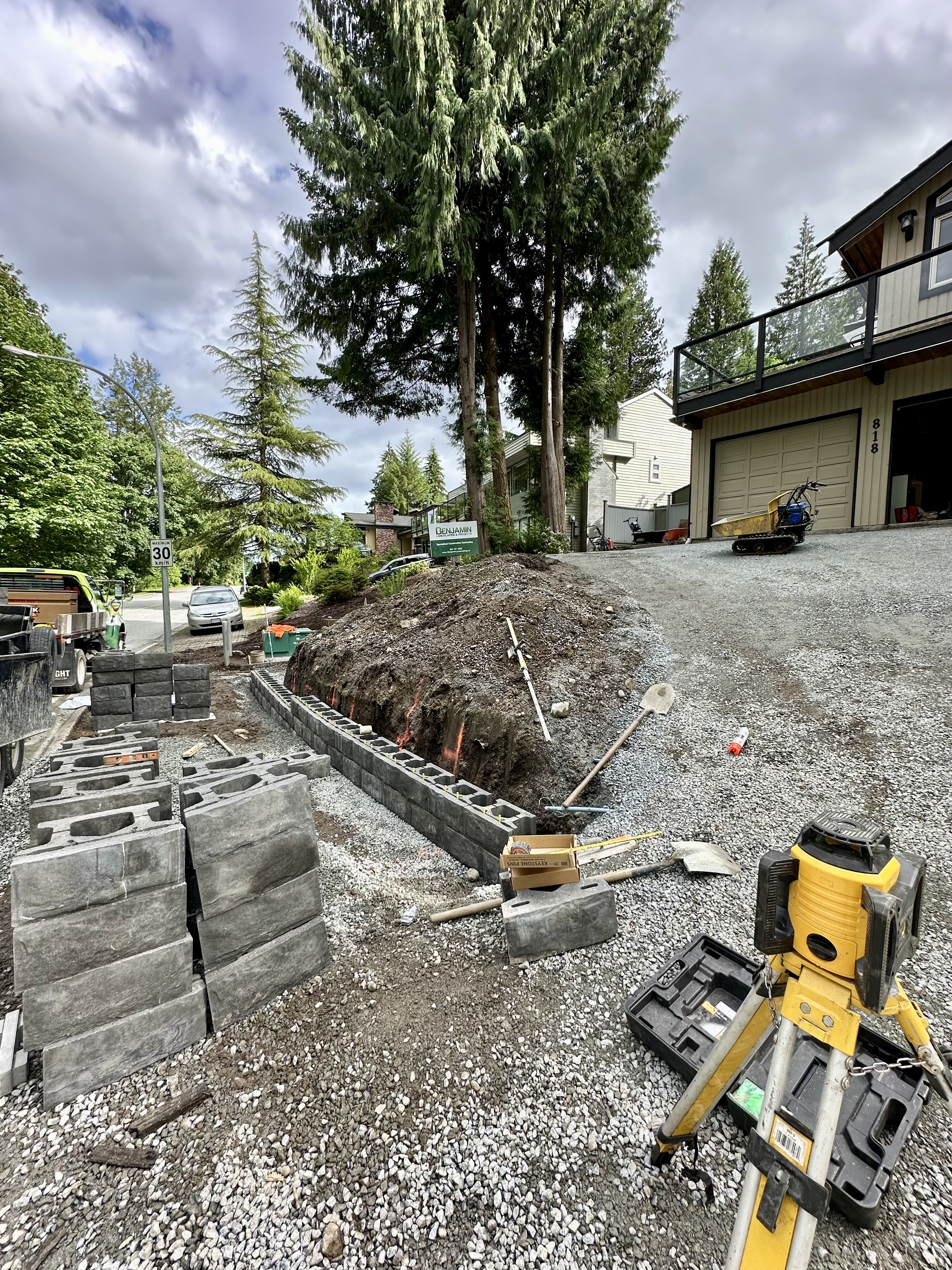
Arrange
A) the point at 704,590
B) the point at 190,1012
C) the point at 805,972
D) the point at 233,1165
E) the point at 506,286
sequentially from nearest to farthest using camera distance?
the point at 805,972, the point at 233,1165, the point at 190,1012, the point at 704,590, the point at 506,286

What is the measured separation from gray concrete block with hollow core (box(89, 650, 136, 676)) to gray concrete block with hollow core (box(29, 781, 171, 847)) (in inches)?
243

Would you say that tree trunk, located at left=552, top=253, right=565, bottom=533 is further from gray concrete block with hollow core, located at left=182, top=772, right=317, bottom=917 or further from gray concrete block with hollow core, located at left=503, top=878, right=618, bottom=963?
gray concrete block with hollow core, located at left=182, top=772, right=317, bottom=917

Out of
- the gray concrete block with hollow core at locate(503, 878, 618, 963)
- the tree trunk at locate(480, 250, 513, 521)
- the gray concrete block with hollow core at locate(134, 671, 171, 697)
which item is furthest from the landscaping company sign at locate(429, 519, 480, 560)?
the gray concrete block with hollow core at locate(503, 878, 618, 963)

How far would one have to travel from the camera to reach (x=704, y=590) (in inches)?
332

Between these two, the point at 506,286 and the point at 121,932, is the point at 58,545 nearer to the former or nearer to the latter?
the point at 506,286

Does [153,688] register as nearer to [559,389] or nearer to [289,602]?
[289,602]

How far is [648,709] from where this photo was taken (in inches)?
196

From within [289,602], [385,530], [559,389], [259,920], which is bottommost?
[259,920]

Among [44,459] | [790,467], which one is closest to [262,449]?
[44,459]

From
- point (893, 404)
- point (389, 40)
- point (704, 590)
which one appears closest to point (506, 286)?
point (389, 40)

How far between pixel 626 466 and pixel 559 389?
10.3m

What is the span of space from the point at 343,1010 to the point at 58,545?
2281 cm

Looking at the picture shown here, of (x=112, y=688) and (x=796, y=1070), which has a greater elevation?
(x=112, y=688)

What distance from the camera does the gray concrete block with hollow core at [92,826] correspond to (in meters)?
2.38
